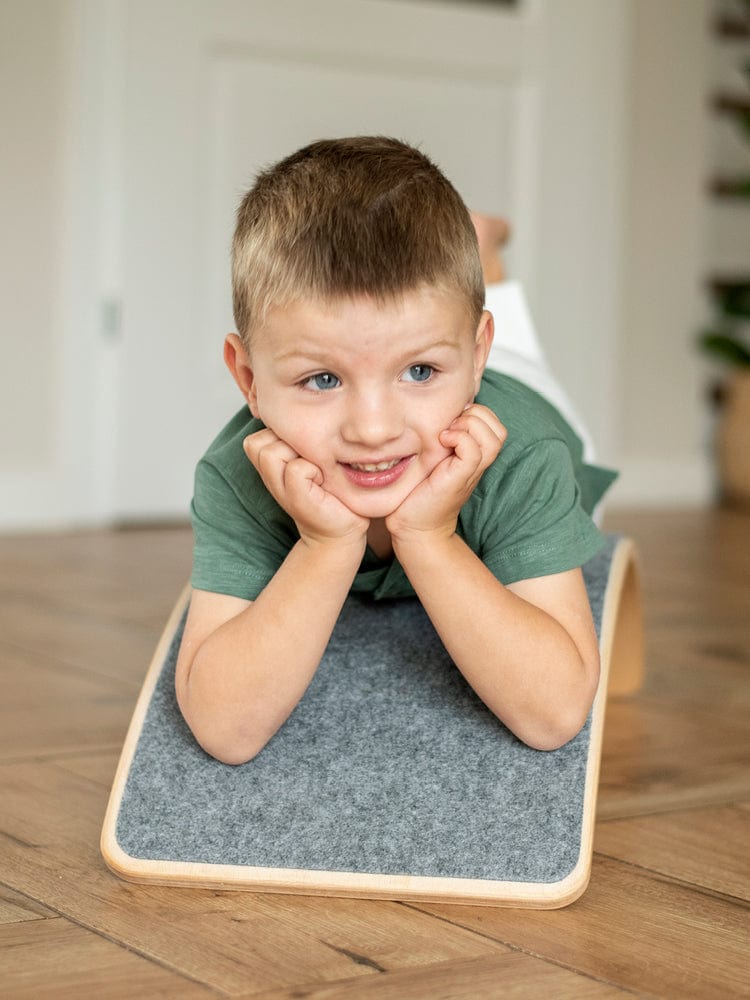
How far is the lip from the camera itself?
2.41 feet

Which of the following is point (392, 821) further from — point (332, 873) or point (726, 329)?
point (726, 329)

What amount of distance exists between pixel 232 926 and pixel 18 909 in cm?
11

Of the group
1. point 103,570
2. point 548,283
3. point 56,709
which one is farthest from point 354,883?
point 548,283

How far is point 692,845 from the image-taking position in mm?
827

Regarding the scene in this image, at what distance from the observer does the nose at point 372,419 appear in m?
0.70

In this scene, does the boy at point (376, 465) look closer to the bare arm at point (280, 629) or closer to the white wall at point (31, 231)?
the bare arm at point (280, 629)

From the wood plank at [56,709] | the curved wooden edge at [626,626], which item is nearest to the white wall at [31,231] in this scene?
the wood plank at [56,709]

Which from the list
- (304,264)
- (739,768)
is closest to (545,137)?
(739,768)

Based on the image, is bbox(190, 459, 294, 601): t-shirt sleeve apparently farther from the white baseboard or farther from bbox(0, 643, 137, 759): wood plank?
the white baseboard

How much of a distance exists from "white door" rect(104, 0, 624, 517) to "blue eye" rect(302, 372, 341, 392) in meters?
1.64

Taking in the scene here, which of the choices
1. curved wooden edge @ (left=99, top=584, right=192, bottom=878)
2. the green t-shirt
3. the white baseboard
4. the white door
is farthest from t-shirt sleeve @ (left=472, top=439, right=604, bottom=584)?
the white baseboard

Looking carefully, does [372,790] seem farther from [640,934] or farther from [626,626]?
[626,626]

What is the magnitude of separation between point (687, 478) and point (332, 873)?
241 centimetres

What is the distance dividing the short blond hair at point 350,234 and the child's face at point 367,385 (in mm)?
11
